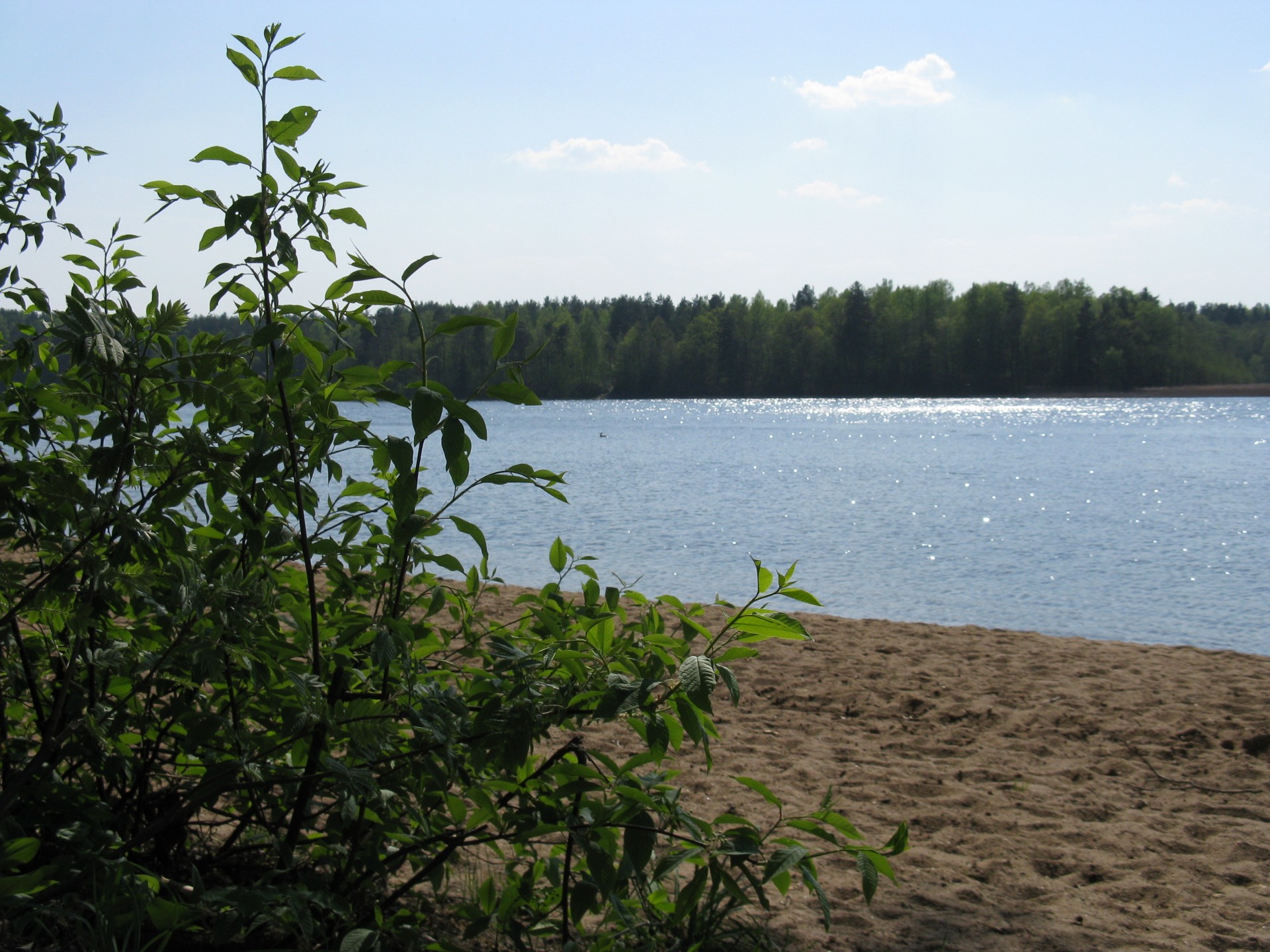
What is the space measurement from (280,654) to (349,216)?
827 mm

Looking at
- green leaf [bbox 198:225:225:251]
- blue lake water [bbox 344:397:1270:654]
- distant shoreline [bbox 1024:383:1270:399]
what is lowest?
blue lake water [bbox 344:397:1270:654]

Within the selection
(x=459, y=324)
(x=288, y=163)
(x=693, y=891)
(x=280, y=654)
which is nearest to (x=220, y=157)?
(x=288, y=163)

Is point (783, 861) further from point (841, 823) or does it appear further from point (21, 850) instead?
point (21, 850)

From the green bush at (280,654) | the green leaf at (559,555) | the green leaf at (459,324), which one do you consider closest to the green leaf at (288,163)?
the green bush at (280,654)

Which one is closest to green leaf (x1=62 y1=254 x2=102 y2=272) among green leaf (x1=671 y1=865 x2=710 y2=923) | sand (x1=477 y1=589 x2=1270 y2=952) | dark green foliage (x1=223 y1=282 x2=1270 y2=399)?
green leaf (x1=671 y1=865 x2=710 y2=923)

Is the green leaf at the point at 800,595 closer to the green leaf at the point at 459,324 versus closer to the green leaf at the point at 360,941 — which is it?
the green leaf at the point at 459,324

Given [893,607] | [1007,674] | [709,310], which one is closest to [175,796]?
[1007,674]

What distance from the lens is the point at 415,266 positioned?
5.34 ft

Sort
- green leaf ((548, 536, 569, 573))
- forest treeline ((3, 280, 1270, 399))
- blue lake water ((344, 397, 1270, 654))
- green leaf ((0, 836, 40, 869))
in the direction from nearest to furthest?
green leaf ((0, 836, 40, 869)) < green leaf ((548, 536, 569, 573)) < blue lake water ((344, 397, 1270, 654)) < forest treeline ((3, 280, 1270, 399))

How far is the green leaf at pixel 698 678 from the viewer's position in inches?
56.1

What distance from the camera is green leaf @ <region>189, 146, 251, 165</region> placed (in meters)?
→ 1.64

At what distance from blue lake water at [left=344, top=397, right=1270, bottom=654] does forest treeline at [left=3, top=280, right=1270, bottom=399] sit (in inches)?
1871

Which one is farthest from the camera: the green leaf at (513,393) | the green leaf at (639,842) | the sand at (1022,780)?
the sand at (1022,780)

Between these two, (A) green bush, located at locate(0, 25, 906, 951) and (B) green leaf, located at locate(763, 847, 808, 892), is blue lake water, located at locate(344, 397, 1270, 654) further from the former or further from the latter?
(B) green leaf, located at locate(763, 847, 808, 892)
